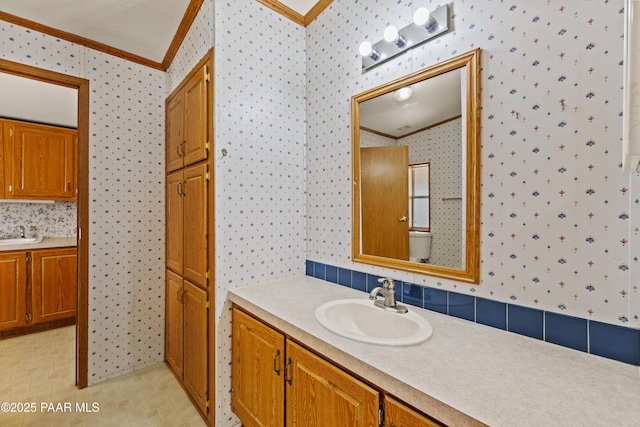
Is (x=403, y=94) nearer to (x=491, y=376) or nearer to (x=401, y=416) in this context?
(x=491, y=376)

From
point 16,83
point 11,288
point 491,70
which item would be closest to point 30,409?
point 11,288

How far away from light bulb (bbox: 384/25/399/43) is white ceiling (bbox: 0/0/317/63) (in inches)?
29.5

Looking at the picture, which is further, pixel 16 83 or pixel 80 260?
pixel 16 83

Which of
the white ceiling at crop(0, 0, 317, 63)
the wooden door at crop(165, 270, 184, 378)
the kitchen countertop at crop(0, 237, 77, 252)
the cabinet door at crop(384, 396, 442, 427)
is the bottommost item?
the wooden door at crop(165, 270, 184, 378)

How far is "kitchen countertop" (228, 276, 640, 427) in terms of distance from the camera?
0.65m

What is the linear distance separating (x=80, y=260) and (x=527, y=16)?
2.82 meters

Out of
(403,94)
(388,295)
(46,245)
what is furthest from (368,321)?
(46,245)

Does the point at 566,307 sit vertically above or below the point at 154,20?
below

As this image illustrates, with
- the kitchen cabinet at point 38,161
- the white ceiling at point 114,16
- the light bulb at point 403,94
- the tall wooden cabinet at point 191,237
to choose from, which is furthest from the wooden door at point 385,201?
the kitchen cabinet at point 38,161

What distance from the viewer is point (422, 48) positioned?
1.31 m

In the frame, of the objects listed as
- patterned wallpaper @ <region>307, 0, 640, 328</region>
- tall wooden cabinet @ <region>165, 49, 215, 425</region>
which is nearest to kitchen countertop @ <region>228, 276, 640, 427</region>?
patterned wallpaper @ <region>307, 0, 640, 328</region>

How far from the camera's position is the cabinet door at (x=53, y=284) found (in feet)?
9.54

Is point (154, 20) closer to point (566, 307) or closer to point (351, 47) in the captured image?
point (351, 47)

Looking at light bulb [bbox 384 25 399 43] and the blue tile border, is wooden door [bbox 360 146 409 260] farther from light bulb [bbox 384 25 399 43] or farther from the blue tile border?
light bulb [bbox 384 25 399 43]
